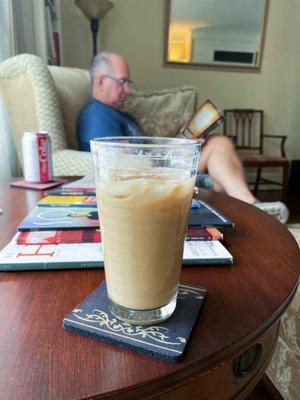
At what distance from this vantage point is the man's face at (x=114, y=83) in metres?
1.63

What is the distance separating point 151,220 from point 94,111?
1.37 meters

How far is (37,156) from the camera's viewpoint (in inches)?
35.7

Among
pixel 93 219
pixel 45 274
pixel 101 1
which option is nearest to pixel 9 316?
pixel 45 274

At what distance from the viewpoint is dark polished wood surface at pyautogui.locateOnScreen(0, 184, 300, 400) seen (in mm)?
242

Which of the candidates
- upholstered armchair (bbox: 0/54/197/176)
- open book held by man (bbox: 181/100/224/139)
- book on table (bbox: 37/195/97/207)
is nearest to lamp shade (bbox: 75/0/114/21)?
upholstered armchair (bbox: 0/54/197/176)

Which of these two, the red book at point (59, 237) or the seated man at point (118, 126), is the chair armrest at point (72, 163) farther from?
the red book at point (59, 237)

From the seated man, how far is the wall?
1.39 m

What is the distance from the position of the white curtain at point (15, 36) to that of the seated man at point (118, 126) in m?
0.33

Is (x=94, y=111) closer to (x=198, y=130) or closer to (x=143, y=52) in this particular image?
(x=198, y=130)

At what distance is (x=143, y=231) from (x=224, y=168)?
1.34 metres

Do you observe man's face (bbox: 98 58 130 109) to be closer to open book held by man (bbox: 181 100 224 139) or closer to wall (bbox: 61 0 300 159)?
open book held by man (bbox: 181 100 224 139)

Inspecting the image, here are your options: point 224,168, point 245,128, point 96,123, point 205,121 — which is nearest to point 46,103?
point 96,123

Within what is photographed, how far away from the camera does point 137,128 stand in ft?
5.86

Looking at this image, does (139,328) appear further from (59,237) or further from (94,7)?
(94,7)
